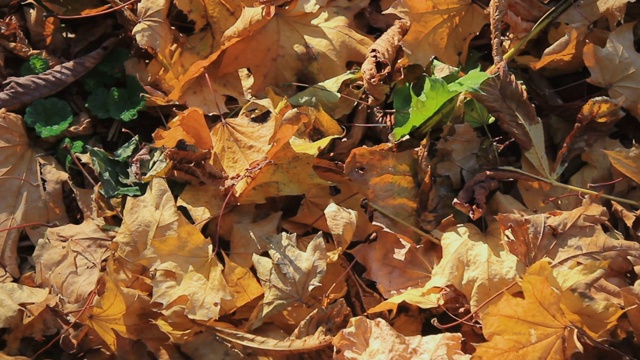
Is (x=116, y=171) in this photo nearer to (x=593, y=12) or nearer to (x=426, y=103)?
(x=426, y=103)

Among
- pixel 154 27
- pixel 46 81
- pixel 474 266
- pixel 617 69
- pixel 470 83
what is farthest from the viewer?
pixel 46 81

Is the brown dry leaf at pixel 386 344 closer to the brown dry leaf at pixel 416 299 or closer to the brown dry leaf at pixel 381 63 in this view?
the brown dry leaf at pixel 416 299

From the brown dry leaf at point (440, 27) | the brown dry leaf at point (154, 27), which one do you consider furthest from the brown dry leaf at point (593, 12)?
the brown dry leaf at point (154, 27)

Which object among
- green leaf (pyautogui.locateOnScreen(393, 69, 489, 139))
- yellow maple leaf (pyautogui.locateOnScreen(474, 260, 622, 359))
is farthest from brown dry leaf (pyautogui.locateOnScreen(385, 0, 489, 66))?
yellow maple leaf (pyautogui.locateOnScreen(474, 260, 622, 359))

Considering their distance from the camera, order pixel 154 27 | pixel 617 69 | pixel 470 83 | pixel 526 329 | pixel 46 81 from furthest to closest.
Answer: pixel 46 81, pixel 154 27, pixel 617 69, pixel 470 83, pixel 526 329

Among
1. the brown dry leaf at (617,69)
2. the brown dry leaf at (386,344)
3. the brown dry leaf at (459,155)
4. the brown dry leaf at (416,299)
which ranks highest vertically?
the brown dry leaf at (617,69)

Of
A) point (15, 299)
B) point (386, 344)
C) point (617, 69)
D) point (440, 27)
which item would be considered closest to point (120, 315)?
point (15, 299)

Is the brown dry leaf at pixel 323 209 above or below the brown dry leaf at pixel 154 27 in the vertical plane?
below
